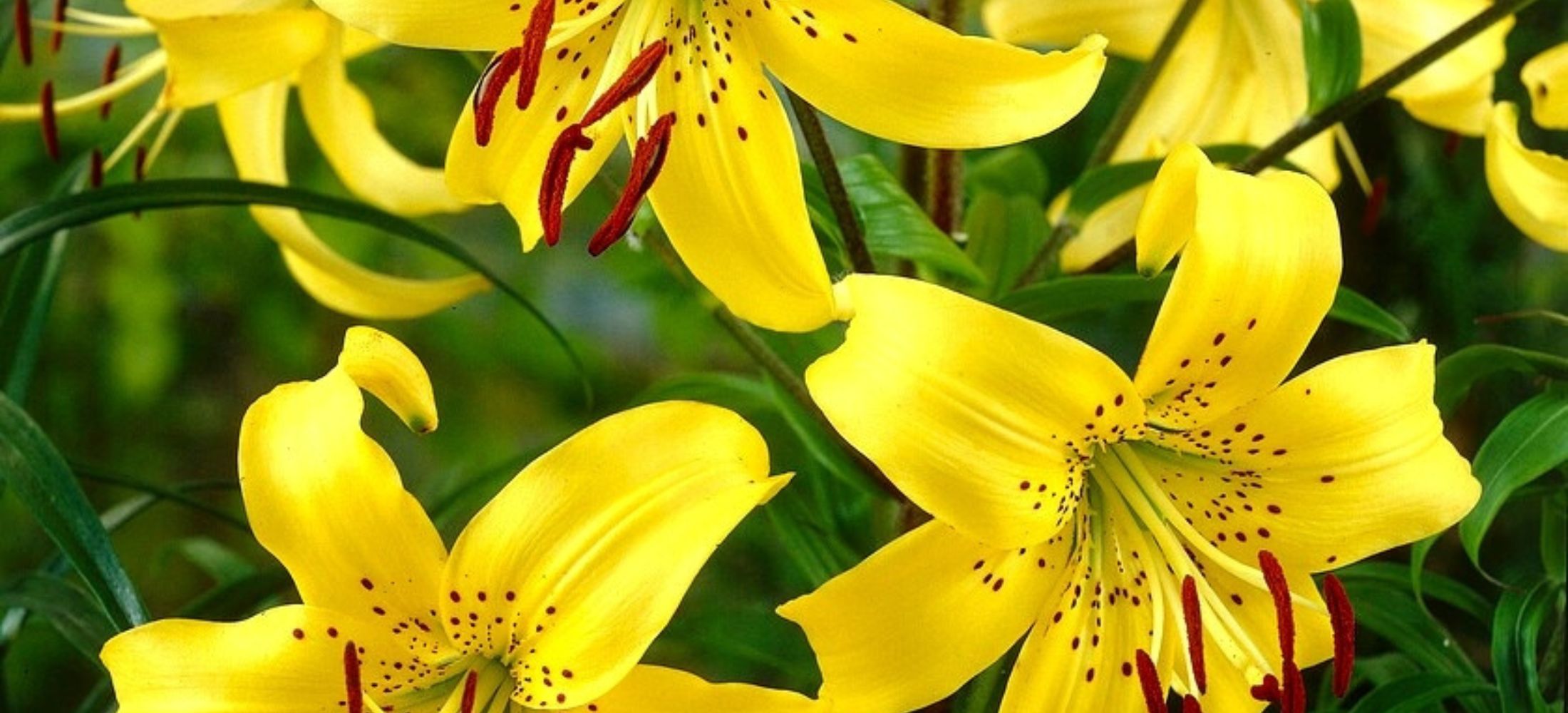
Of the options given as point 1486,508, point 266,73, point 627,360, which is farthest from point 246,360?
point 1486,508

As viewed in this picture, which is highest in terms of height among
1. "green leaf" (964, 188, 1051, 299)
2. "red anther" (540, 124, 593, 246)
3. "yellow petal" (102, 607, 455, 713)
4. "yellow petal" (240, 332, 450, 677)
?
"green leaf" (964, 188, 1051, 299)

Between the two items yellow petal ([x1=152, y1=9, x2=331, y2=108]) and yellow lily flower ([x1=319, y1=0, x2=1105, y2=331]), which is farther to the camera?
yellow petal ([x1=152, y1=9, x2=331, y2=108])

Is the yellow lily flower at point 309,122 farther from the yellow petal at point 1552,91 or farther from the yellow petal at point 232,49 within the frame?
the yellow petal at point 1552,91

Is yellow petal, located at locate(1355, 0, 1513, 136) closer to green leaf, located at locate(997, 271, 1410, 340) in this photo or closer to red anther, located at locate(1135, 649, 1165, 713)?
green leaf, located at locate(997, 271, 1410, 340)

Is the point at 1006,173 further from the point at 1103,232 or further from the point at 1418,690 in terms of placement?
the point at 1418,690

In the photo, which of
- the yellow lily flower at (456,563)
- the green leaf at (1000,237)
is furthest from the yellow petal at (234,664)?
the green leaf at (1000,237)

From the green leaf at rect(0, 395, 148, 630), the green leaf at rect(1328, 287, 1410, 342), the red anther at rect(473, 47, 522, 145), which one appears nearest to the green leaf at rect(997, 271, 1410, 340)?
the green leaf at rect(1328, 287, 1410, 342)

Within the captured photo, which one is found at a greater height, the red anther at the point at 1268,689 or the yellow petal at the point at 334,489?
the red anther at the point at 1268,689
